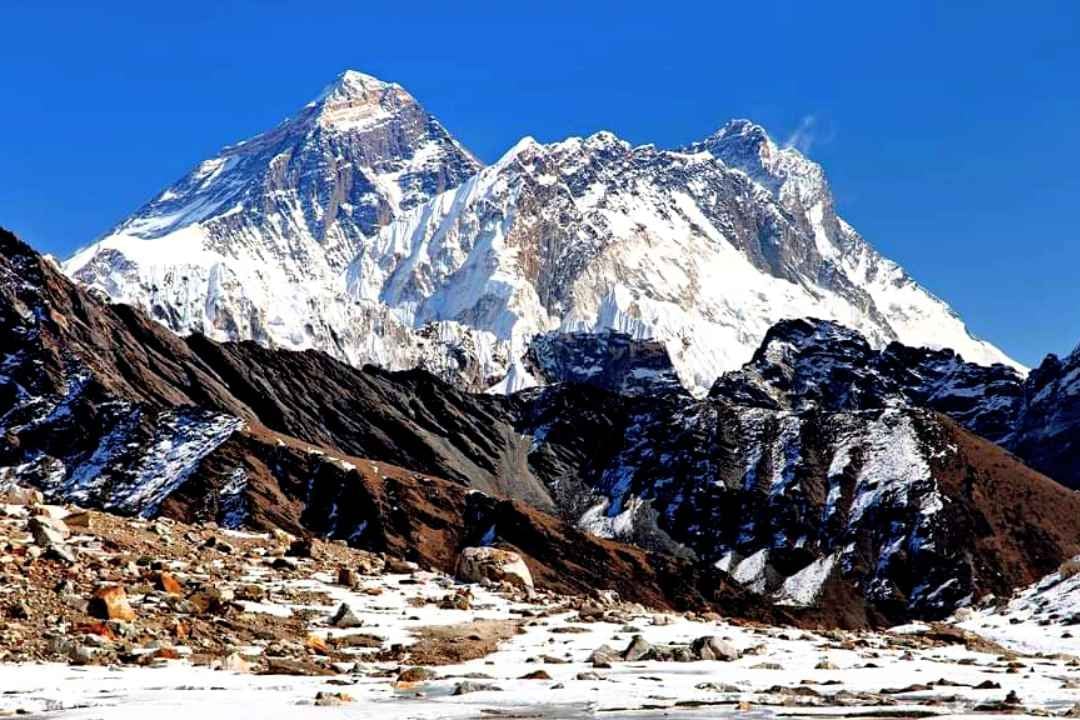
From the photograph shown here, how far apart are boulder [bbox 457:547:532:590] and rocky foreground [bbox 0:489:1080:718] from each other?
1.16 m

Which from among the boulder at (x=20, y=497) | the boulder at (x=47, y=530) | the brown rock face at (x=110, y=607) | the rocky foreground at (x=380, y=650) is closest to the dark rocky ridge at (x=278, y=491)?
the boulder at (x=20, y=497)

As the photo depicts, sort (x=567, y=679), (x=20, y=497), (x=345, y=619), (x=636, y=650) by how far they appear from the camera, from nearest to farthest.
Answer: (x=567, y=679)
(x=636, y=650)
(x=345, y=619)
(x=20, y=497)

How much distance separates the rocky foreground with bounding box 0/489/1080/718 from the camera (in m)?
21.0

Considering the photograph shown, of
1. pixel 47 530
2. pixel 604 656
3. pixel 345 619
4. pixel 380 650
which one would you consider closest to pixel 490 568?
pixel 345 619

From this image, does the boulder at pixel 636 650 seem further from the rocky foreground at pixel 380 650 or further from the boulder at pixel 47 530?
the boulder at pixel 47 530

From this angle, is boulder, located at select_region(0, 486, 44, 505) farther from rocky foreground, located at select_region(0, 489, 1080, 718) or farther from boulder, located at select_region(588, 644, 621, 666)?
boulder, located at select_region(588, 644, 621, 666)

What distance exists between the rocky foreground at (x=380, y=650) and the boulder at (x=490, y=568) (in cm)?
116

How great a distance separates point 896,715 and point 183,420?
15301cm

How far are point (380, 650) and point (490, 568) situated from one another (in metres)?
15.1

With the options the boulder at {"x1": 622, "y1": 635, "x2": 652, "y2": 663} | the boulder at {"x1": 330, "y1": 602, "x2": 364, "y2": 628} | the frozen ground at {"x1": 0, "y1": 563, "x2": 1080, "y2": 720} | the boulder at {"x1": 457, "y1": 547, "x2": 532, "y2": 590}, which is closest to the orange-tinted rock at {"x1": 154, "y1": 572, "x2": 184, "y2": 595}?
the frozen ground at {"x1": 0, "y1": 563, "x2": 1080, "y2": 720}

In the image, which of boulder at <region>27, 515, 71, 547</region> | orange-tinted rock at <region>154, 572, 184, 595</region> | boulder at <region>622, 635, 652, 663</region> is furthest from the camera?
boulder at <region>27, 515, 71, 547</region>

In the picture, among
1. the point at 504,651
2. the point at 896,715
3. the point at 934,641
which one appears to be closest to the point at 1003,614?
the point at 934,641

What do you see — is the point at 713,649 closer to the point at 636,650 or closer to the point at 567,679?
the point at 636,650

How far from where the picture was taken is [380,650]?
27891mm
